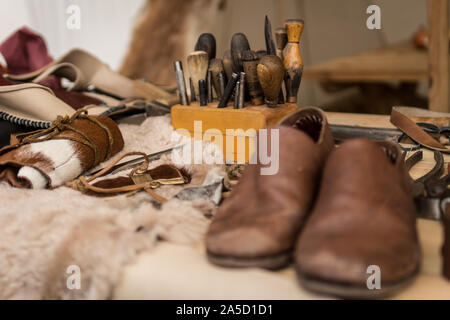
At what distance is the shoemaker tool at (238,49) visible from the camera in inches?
35.3

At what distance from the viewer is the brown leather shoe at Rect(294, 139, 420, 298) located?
407mm

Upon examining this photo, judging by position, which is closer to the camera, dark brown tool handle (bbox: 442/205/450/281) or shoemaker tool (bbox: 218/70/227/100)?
dark brown tool handle (bbox: 442/205/450/281)

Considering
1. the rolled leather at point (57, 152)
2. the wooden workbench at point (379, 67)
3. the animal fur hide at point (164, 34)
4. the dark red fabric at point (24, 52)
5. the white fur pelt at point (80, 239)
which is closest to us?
the white fur pelt at point (80, 239)

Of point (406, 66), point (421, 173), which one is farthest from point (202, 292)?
point (406, 66)

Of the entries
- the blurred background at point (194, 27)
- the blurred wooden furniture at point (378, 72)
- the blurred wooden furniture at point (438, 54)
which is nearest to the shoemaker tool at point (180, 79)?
the blurred wooden furniture at point (438, 54)

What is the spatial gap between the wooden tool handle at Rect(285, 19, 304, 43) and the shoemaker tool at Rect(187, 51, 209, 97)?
0.61ft

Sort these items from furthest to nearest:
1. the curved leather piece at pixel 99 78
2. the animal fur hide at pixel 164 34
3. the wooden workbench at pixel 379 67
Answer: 1. the animal fur hide at pixel 164 34
2. the wooden workbench at pixel 379 67
3. the curved leather piece at pixel 99 78

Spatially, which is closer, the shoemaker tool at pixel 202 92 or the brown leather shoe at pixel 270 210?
the brown leather shoe at pixel 270 210

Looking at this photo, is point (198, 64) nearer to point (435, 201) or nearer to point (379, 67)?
point (435, 201)

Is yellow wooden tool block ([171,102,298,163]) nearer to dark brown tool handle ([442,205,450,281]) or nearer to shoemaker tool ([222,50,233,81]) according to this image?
shoemaker tool ([222,50,233,81])

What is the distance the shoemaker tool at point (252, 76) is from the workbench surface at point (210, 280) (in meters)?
0.45

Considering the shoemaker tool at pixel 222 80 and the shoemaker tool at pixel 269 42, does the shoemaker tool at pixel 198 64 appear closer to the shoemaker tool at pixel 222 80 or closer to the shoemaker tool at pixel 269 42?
the shoemaker tool at pixel 222 80

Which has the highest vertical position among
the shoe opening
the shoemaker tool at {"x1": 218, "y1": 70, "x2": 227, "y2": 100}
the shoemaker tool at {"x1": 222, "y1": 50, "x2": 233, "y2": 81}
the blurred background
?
the blurred background

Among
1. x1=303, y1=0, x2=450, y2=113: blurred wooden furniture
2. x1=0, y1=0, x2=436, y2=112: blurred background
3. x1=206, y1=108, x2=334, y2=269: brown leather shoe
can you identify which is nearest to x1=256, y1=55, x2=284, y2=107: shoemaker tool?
x1=206, y1=108, x2=334, y2=269: brown leather shoe
